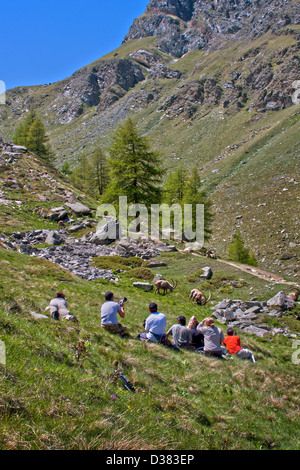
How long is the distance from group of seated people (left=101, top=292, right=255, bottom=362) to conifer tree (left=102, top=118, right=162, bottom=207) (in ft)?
64.2

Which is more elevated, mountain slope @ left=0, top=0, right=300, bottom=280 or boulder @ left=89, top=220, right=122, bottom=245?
→ mountain slope @ left=0, top=0, right=300, bottom=280

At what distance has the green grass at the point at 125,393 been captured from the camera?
10.9 ft

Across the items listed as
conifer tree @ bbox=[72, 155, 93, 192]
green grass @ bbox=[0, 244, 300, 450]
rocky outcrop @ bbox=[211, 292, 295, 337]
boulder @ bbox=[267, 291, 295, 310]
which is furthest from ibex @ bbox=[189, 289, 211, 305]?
conifer tree @ bbox=[72, 155, 93, 192]

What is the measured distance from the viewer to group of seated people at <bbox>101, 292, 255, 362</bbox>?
26.3 ft

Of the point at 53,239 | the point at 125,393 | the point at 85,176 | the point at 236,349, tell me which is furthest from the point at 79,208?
the point at 85,176

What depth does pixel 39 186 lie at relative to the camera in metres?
31.4

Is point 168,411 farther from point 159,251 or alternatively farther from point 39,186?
point 39,186

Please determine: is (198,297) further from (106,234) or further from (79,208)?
(79,208)

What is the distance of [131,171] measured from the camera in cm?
2758

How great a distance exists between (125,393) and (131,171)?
81.3ft

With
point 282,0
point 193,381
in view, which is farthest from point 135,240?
point 282,0

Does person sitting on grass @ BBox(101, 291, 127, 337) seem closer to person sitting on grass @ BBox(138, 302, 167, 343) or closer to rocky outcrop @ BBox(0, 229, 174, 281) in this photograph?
person sitting on grass @ BBox(138, 302, 167, 343)
